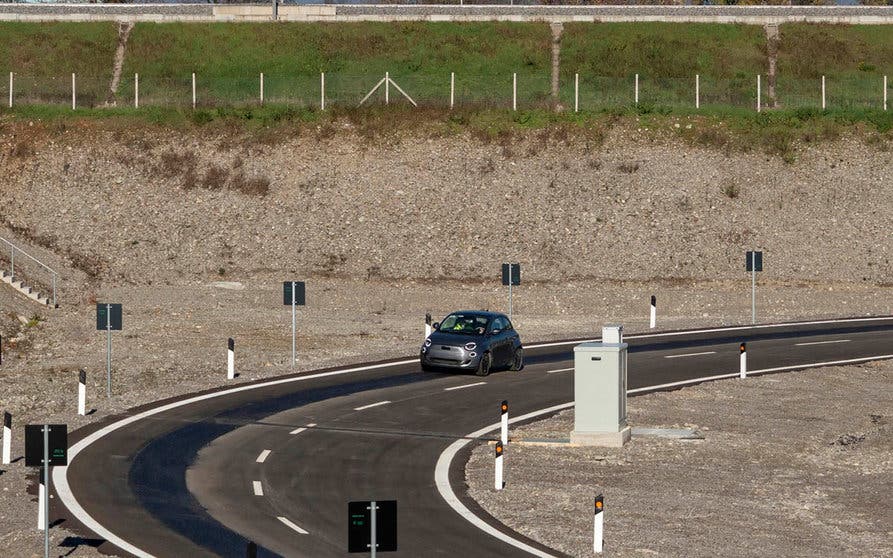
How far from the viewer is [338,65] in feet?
254

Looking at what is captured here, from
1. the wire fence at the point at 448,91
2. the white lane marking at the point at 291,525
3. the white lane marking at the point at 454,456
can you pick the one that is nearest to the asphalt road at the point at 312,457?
the white lane marking at the point at 291,525

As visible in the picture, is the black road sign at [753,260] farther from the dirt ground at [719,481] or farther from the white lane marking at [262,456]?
the white lane marking at [262,456]

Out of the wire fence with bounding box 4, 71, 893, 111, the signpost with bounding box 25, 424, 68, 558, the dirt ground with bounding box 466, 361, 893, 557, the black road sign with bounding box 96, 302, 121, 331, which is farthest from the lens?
the wire fence with bounding box 4, 71, 893, 111

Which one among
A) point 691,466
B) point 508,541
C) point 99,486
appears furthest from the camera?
point 691,466

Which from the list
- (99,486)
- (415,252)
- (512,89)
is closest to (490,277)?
(415,252)

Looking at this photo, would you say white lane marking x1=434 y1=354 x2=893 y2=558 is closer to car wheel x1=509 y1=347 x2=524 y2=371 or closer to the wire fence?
car wheel x1=509 y1=347 x2=524 y2=371

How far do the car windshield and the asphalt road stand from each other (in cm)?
124

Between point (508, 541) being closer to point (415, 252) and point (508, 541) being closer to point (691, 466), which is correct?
point (691, 466)

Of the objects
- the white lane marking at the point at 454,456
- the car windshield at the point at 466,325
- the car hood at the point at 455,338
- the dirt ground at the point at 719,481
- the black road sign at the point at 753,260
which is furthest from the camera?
the black road sign at the point at 753,260

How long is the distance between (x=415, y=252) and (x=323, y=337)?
13.7 m

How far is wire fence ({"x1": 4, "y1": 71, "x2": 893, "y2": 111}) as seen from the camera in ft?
233

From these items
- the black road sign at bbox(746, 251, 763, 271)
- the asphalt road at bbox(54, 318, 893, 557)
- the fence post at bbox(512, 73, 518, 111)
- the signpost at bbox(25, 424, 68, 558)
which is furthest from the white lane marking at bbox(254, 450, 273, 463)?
the fence post at bbox(512, 73, 518, 111)

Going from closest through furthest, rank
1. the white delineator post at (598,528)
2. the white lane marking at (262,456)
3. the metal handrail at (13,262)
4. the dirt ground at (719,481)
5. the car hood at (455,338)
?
1. the white delineator post at (598,528)
2. the dirt ground at (719,481)
3. the white lane marking at (262,456)
4. the car hood at (455,338)
5. the metal handrail at (13,262)

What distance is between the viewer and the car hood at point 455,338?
121ft
